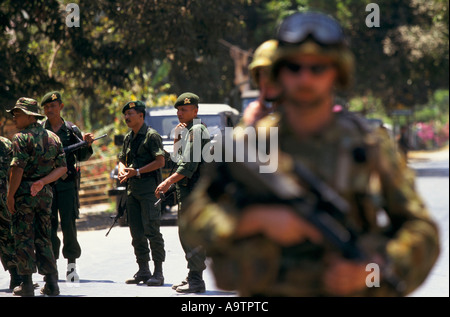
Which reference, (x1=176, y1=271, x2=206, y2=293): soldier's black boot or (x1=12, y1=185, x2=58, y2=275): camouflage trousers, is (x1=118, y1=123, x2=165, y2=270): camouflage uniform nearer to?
(x1=176, y1=271, x2=206, y2=293): soldier's black boot

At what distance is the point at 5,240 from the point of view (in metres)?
9.01

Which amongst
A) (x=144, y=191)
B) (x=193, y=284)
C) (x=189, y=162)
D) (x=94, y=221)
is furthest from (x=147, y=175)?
(x=94, y=221)

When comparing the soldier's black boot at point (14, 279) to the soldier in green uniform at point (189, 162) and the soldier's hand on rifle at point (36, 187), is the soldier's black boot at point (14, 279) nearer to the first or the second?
the soldier's hand on rifle at point (36, 187)

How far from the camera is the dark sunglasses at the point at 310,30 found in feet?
8.09

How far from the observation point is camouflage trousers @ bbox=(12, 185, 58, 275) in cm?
804

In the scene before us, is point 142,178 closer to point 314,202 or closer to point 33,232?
point 33,232

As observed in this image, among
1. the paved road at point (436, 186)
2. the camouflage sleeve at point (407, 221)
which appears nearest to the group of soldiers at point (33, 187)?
the camouflage sleeve at point (407, 221)

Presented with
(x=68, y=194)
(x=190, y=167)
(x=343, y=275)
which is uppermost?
(x=343, y=275)

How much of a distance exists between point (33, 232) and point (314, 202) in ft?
20.1

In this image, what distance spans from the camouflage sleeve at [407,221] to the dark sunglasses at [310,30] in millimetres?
325

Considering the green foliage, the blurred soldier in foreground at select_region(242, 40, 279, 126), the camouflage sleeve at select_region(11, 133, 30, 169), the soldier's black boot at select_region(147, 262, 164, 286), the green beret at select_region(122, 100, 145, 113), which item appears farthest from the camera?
the green foliage

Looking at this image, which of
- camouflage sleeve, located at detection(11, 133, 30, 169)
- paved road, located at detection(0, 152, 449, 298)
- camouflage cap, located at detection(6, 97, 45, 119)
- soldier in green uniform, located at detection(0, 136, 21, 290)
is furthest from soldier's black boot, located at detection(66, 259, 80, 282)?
camouflage cap, located at detection(6, 97, 45, 119)
